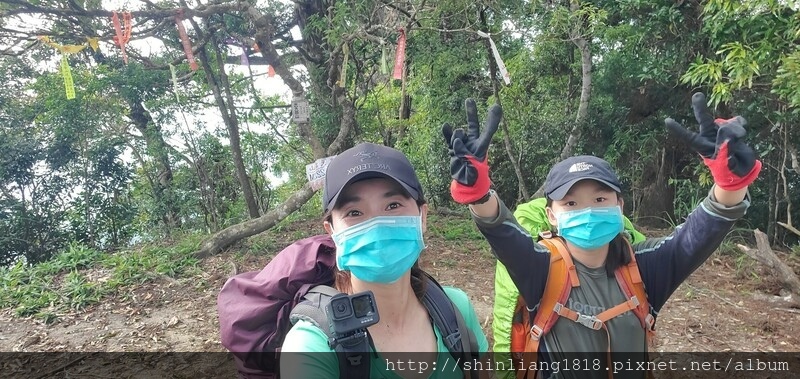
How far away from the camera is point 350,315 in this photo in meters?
1.27

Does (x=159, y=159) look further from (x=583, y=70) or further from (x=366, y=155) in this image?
(x=366, y=155)

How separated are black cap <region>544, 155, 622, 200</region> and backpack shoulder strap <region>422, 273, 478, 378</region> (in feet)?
2.26

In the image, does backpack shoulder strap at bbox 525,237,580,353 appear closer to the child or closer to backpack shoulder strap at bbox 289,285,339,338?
the child

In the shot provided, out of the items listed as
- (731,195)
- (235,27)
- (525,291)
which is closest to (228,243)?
(235,27)

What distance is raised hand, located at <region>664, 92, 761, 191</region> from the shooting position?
1565 mm

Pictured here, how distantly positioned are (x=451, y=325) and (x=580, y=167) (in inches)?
33.3

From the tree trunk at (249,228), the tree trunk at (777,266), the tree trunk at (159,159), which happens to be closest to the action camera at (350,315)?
the tree trunk at (777,266)

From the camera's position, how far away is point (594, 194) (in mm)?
1918

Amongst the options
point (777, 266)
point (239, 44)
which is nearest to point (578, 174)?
point (777, 266)

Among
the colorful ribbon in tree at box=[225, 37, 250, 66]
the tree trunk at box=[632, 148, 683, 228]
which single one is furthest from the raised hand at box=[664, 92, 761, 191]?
the colorful ribbon in tree at box=[225, 37, 250, 66]

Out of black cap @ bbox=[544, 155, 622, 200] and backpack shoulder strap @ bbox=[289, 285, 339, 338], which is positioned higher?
black cap @ bbox=[544, 155, 622, 200]

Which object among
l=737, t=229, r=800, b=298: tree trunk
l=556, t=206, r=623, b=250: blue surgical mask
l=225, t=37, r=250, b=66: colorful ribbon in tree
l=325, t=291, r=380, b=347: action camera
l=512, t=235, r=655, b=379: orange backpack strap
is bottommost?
l=737, t=229, r=800, b=298: tree trunk

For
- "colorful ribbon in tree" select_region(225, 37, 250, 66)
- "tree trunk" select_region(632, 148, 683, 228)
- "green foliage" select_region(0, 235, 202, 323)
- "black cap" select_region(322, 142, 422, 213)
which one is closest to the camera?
"black cap" select_region(322, 142, 422, 213)

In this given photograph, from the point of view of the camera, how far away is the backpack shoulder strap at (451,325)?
149cm
